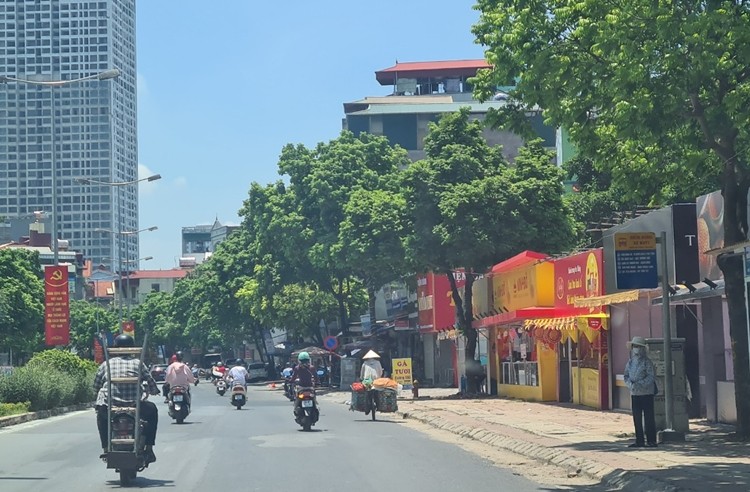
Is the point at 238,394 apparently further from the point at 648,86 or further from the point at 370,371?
the point at 648,86

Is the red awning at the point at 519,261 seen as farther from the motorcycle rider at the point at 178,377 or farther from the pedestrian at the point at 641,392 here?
the pedestrian at the point at 641,392

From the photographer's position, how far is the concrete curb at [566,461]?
13.8 m

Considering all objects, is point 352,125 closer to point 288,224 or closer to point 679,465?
point 288,224

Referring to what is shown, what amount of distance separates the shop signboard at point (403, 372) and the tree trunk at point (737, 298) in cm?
2797

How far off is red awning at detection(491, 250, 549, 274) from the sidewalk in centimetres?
508

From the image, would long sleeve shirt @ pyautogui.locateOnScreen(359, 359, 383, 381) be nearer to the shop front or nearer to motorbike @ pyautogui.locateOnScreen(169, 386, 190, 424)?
motorbike @ pyautogui.locateOnScreen(169, 386, 190, 424)

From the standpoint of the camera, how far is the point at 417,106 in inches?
3846

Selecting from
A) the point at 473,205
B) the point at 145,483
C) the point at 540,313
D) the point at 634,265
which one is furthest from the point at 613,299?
the point at 473,205

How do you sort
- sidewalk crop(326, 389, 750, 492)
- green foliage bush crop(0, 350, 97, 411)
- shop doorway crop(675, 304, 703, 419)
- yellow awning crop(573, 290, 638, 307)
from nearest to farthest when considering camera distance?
sidewalk crop(326, 389, 750, 492) < yellow awning crop(573, 290, 638, 307) < shop doorway crop(675, 304, 703, 419) < green foliage bush crop(0, 350, 97, 411)

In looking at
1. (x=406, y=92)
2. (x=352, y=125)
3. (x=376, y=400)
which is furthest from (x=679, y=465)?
(x=406, y=92)

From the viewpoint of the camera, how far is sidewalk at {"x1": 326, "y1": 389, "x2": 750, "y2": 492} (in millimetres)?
13945

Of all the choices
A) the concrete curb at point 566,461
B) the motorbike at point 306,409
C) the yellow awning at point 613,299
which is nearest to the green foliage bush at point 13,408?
the motorbike at point 306,409

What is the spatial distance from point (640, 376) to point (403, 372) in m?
27.8

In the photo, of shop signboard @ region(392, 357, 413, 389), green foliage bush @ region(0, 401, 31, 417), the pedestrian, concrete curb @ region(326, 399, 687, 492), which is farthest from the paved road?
shop signboard @ region(392, 357, 413, 389)
